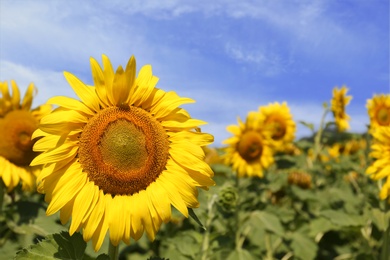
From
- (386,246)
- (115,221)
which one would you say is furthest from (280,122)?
(115,221)

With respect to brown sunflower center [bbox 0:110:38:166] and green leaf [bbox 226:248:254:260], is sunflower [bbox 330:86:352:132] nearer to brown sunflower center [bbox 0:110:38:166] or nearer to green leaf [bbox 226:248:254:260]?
green leaf [bbox 226:248:254:260]

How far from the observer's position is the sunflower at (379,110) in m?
5.83

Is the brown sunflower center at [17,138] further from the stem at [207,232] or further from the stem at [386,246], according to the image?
the stem at [386,246]

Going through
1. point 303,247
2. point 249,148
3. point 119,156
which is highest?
point 249,148

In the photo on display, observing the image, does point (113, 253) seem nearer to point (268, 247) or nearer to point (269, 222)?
point (269, 222)

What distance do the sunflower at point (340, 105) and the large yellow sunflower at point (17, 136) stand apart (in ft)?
16.1

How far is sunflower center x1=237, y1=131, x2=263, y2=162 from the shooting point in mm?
5688

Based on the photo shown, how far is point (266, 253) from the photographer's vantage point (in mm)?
5727

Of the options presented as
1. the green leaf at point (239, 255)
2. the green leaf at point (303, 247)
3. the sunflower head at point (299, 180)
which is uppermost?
the sunflower head at point (299, 180)

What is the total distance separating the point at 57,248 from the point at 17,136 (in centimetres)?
166

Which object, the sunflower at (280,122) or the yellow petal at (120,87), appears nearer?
the yellow petal at (120,87)

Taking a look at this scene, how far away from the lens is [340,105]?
24.7 feet

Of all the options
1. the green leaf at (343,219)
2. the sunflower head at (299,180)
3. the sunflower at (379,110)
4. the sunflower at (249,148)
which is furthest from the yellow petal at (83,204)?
the sunflower head at (299,180)

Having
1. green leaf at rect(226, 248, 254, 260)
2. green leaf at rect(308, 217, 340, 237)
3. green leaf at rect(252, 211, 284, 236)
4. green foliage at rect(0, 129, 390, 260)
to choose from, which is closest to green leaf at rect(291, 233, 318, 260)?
green foliage at rect(0, 129, 390, 260)
